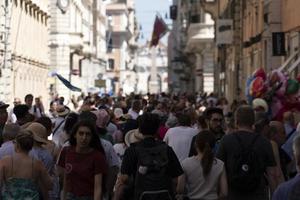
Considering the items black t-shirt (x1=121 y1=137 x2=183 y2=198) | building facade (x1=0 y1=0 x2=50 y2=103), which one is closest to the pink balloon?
black t-shirt (x1=121 y1=137 x2=183 y2=198)

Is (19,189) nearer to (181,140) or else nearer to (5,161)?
(5,161)

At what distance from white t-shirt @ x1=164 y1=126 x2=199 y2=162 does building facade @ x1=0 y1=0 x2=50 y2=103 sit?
83.6 feet

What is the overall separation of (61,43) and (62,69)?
228 centimetres

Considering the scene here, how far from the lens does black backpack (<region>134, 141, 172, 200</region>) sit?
8984mm

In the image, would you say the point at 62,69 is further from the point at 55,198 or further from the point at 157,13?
the point at 55,198

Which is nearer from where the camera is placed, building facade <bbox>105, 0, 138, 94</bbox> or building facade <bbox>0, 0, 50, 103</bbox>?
building facade <bbox>0, 0, 50, 103</bbox>

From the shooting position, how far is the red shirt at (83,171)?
9453mm

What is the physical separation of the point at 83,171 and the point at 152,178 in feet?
2.55

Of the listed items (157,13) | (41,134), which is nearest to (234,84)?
(41,134)

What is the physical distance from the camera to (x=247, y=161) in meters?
9.74

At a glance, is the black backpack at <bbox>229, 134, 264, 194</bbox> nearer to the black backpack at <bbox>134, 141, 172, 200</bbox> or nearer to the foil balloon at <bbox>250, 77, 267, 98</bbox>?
the black backpack at <bbox>134, 141, 172, 200</bbox>

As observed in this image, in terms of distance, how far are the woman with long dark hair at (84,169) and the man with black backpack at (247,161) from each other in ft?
4.09

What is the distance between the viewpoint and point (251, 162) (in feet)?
31.9

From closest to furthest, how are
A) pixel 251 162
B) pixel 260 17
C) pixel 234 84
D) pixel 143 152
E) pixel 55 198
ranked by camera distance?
pixel 143 152, pixel 251 162, pixel 55 198, pixel 260 17, pixel 234 84
